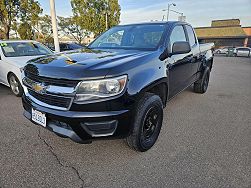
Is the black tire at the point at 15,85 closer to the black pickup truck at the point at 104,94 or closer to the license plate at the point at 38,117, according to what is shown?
the black pickup truck at the point at 104,94

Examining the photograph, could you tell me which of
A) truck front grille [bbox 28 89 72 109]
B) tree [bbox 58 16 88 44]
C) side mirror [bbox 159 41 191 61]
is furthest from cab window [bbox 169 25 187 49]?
tree [bbox 58 16 88 44]

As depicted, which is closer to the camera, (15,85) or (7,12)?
(15,85)

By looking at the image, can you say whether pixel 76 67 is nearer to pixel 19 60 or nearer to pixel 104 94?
Answer: pixel 104 94

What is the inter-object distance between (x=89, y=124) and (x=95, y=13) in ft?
81.6

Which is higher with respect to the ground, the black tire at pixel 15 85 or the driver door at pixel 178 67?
the driver door at pixel 178 67

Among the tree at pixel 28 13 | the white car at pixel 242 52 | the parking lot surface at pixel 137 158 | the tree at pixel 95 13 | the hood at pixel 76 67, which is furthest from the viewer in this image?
the tree at pixel 95 13

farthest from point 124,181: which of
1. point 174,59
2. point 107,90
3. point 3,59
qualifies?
point 3,59

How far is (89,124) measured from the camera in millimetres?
2227

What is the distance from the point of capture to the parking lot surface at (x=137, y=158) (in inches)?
91.0

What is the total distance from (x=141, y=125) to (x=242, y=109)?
10.4 ft

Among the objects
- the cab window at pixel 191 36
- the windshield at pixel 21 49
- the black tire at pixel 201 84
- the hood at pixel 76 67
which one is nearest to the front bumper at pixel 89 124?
the hood at pixel 76 67

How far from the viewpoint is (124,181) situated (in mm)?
2312

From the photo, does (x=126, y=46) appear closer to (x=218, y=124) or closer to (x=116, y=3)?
(x=218, y=124)

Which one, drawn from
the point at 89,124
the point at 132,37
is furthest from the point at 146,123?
the point at 132,37
